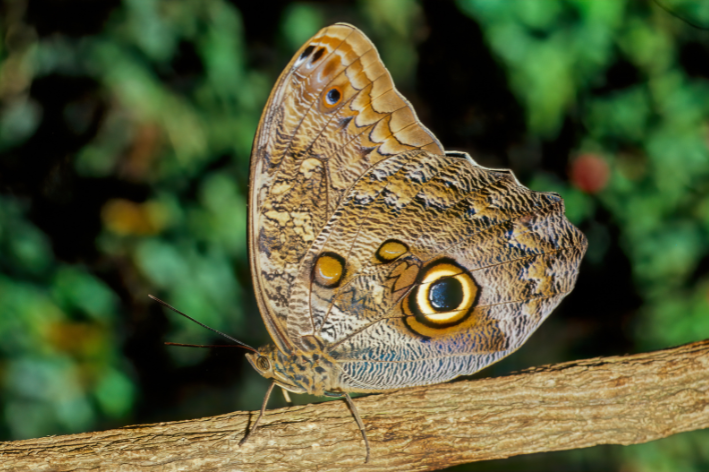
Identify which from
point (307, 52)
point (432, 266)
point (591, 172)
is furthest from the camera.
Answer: point (591, 172)

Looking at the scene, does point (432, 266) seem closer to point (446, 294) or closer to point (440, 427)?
point (446, 294)

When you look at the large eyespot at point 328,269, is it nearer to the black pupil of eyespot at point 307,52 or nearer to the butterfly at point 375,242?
the butterfly at point 375,242

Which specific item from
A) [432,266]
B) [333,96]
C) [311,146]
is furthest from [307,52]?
[432,266]

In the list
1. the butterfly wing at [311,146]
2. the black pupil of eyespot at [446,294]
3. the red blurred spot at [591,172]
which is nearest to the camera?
the butterfly wing at [311,146]

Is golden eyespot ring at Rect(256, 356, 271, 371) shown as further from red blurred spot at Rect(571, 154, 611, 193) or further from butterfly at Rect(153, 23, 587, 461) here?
red blurred spot at Rect(571, 154, 611, 193)

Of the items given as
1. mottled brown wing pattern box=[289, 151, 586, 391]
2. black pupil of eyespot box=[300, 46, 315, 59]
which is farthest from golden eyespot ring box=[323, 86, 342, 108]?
mottled brown wing pattern box=[289, 151, 586, 391]

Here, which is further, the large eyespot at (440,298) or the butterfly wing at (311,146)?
the large eyespot at (440,298)

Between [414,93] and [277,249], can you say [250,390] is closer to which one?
[277,249]

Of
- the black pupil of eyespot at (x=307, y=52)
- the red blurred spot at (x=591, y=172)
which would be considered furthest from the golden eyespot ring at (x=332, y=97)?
the red blurred spot at (x=591, y=172)

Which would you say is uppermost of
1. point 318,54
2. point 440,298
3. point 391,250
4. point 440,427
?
point 318,54
